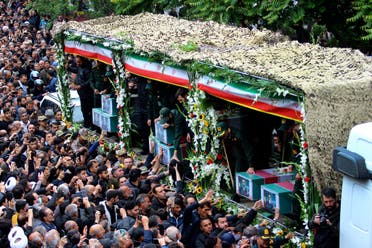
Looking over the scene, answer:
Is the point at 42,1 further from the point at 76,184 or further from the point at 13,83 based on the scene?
the point at 76,184

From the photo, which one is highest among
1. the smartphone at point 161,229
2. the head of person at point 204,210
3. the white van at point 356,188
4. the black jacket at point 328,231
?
the white van at point 356,188

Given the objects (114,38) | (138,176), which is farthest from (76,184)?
(114,38)

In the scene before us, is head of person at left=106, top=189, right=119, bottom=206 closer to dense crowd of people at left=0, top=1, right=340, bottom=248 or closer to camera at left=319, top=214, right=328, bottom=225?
dense crowd of people at left=0, top=1, right=340, bottom=248

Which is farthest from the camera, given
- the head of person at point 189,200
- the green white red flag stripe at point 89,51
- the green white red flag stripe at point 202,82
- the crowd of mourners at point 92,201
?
the green white red flag stripe at point 89,51

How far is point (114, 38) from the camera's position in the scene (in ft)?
58.3

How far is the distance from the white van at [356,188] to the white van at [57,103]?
12.6 meters

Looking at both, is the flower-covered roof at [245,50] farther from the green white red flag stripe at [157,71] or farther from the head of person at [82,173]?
the head of person at [82,173]

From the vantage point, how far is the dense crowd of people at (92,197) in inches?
447

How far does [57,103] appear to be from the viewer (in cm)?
2214

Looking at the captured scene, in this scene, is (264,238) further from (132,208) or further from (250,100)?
(250,100)

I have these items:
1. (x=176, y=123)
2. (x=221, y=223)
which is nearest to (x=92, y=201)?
(x=221, y=223)

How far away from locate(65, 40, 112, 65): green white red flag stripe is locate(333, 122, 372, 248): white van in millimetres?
9111

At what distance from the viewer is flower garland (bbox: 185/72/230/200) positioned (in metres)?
14.4

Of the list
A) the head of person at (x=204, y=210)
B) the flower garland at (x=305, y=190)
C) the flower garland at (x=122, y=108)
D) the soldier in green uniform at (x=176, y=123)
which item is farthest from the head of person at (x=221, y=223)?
the flower garland at (x=122, y=108)
